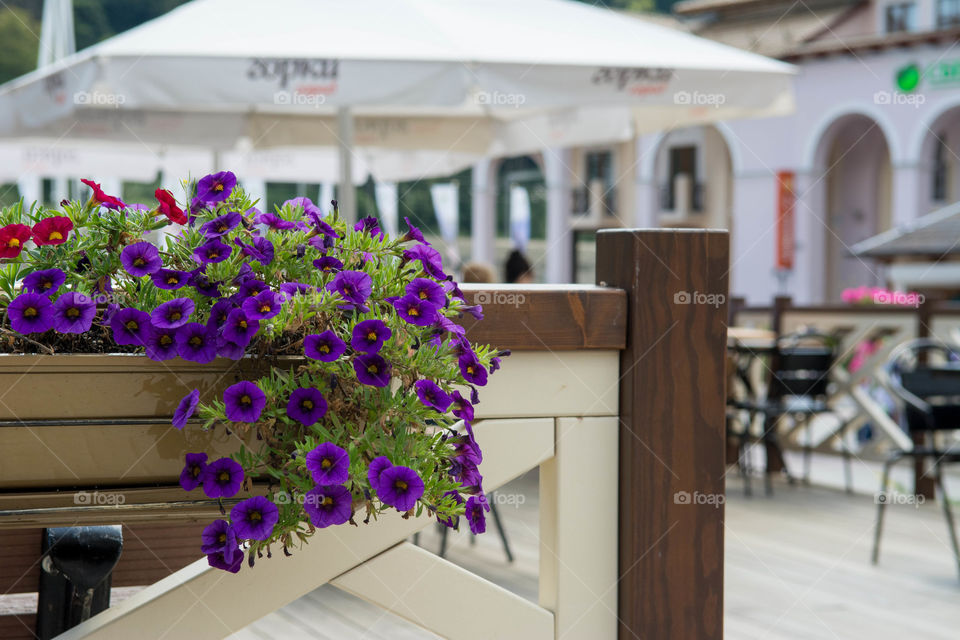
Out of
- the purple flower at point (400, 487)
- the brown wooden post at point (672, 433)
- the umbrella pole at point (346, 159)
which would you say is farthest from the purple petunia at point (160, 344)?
the umbrella pole at point (346, 159)

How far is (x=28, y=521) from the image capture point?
1022mm

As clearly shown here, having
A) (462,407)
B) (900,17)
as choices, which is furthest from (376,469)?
(900,17)

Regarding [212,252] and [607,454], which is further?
[607,454]

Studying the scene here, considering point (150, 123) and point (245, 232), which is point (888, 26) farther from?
point (245, 232)

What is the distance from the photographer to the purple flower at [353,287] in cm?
103

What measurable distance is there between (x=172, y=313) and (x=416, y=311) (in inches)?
8.7

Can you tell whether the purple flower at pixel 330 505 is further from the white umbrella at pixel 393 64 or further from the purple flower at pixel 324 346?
the white umbrella at pixel 393 64

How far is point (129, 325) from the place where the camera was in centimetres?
101

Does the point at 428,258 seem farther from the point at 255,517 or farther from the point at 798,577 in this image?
the point at 798,577

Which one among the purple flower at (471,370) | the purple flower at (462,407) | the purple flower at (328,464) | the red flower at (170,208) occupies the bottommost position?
the purple flower at (328,464)

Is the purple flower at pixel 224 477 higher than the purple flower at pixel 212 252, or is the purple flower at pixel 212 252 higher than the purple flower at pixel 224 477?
the purple flower at pixel 212 252

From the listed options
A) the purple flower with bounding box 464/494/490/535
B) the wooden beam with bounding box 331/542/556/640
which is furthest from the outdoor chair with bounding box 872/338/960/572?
the purple flower with bounding box 464/494/490/535

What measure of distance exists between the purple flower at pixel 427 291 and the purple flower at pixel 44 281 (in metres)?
0.32

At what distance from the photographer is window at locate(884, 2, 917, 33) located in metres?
23.4
